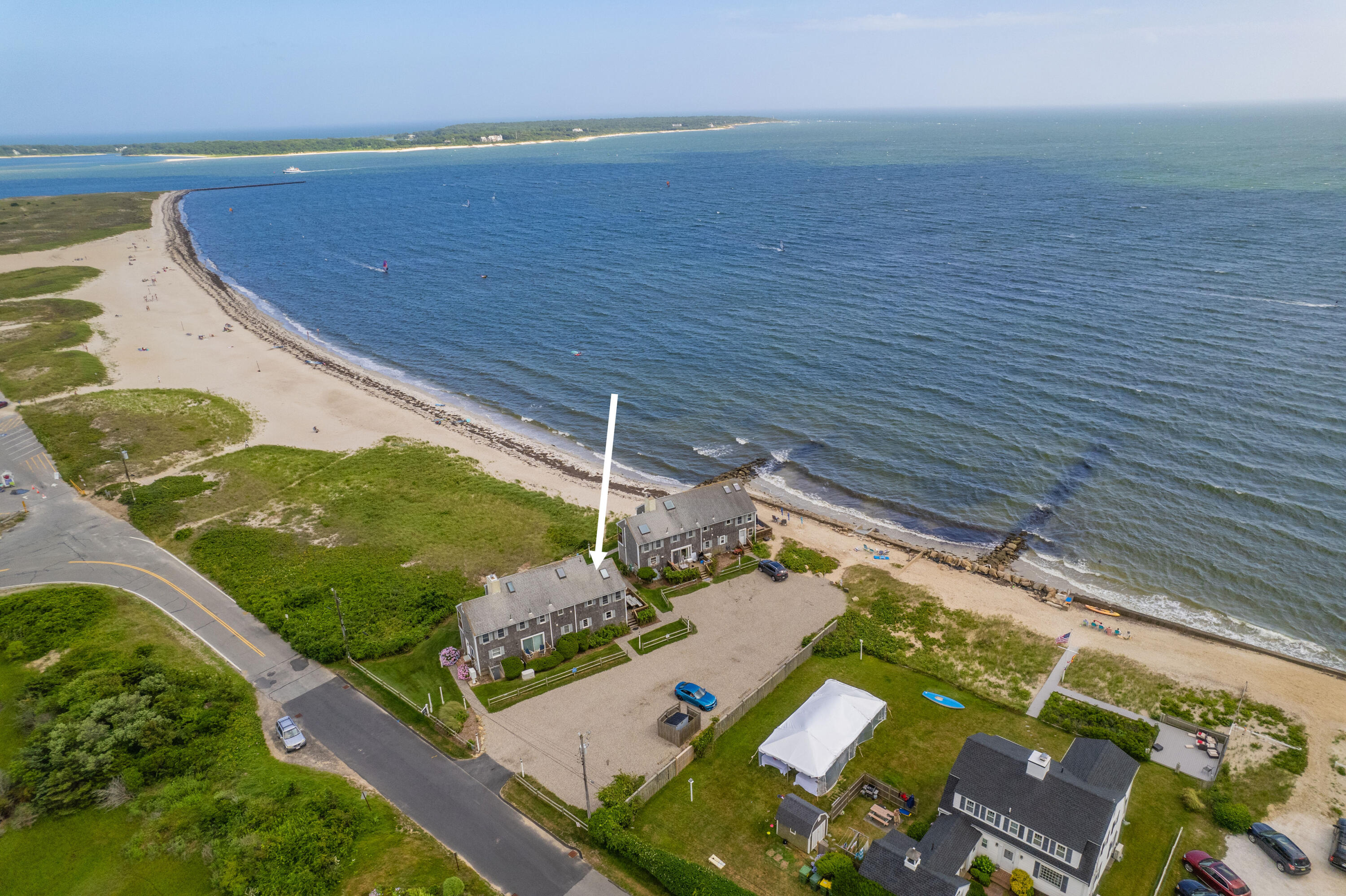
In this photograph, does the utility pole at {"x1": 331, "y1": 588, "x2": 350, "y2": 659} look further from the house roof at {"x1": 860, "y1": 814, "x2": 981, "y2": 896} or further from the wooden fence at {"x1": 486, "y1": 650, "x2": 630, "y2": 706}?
the house roof at {"x1": 860, "y1": 814, "x2": 981, "y2": 896}

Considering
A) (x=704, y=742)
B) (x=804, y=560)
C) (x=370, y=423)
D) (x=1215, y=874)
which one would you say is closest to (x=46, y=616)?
(x=370, y=423)

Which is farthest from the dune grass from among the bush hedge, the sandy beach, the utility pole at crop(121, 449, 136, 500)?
the bush hedge

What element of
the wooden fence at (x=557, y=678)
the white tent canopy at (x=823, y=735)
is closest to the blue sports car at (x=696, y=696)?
the white tent canopy at (x=823, y=735)

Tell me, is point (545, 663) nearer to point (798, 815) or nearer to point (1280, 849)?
point (798, 815)

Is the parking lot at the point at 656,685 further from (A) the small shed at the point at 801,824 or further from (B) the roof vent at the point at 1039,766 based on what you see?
(B) the roof vent at the point at 1039,766

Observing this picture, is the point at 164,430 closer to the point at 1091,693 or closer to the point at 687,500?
the point at 687,500

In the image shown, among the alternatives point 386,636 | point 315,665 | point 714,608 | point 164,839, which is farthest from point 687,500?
point 164,839
